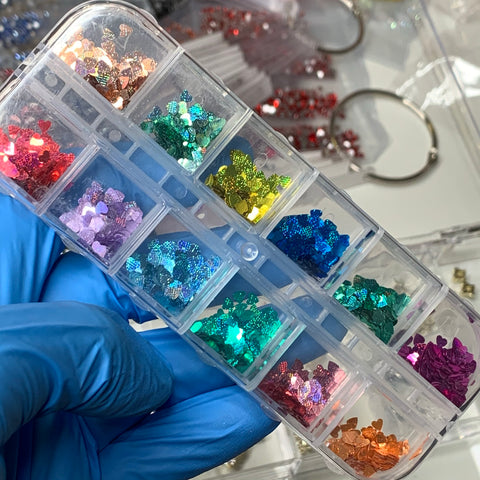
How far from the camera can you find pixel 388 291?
150 cm

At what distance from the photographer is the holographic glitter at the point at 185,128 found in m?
1.46

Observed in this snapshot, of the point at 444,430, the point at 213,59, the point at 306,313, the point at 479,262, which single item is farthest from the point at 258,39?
the point at 444,430

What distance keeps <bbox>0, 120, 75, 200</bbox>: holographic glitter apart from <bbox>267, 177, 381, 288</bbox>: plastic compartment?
1.76 feet

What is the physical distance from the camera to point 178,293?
1.42 metres

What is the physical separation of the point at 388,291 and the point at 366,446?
0.38m

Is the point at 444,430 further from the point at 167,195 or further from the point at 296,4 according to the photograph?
the point at 296,4

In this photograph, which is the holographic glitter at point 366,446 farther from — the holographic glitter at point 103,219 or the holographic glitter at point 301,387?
the holographic glitter at point 103,219

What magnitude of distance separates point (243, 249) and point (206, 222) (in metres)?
0.11

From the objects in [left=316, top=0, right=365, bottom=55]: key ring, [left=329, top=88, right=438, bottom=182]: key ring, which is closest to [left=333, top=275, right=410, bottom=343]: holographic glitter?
[left=329, top=88, right=438, bottom=182]: key ring

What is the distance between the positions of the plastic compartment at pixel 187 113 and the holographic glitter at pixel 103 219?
0.57 ft

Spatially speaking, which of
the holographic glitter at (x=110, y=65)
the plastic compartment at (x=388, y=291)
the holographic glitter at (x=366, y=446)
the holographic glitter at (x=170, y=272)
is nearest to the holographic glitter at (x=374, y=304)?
the plastic compartment at (x=388, y=291)

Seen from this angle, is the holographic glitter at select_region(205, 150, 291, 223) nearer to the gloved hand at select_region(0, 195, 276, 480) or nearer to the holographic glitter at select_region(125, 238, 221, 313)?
the holographic glitter at select_region(125, 238, 221, 313)

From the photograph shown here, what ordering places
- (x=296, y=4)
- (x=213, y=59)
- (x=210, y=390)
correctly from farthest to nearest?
(x=296, y=4), (x=213, y=59), (x=210, y=390)

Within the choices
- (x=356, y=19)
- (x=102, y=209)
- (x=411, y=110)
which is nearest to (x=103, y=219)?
(x=102, y=209)
